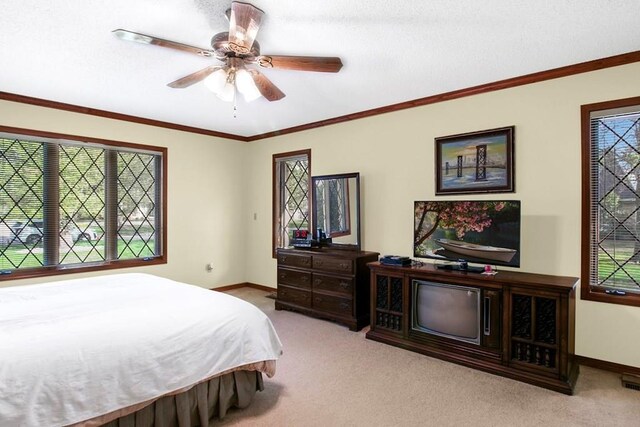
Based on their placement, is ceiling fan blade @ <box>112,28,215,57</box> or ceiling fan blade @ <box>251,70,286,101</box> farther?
ceiling fan blade @ <box>251,70,286,101</box>

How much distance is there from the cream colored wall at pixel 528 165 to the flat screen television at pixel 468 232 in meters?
0.36

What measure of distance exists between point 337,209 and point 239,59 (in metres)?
2.36

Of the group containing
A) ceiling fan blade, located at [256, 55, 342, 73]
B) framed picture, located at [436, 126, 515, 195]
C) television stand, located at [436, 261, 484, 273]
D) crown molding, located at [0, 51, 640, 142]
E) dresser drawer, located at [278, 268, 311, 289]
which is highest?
crown molding, located at [0, 51, 640, 142]

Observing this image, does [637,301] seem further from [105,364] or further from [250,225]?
[250,225]

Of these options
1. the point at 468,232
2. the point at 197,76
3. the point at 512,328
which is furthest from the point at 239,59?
the point at 512,328

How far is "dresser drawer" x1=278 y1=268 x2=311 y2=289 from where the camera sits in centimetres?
424

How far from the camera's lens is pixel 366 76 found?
3143 mm

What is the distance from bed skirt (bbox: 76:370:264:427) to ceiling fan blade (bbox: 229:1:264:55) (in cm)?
200

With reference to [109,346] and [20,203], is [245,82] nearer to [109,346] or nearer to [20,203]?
[109,346]

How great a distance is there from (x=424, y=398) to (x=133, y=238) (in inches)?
155

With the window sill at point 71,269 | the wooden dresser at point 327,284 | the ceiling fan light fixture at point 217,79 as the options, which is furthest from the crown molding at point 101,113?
the ceiling fan light fixture at point 217,79

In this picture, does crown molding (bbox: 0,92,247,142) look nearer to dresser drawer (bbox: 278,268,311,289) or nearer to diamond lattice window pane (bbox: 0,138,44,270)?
diamond lattice window pane (bbox: 0,138,44,270)

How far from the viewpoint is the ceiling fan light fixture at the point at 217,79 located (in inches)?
96.0

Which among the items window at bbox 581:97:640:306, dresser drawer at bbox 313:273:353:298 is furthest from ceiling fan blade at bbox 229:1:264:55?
window at bbox 581:97:640:306
